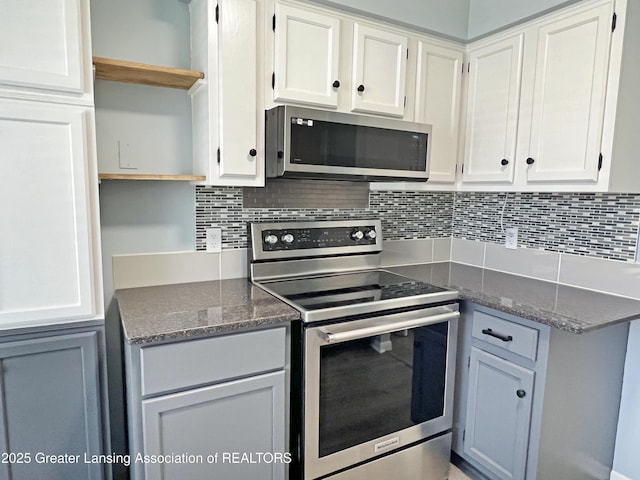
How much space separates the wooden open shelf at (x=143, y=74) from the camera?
4.83ft

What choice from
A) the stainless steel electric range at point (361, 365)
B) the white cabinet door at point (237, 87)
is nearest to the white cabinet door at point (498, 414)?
the stainless steel electric range at point (361, 365)

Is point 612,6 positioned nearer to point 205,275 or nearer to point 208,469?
point 205,275

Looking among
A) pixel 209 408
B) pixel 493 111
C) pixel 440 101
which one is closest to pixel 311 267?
pixel 209 408

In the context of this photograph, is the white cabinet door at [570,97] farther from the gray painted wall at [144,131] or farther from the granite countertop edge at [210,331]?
the gray painted wall at [144,131]

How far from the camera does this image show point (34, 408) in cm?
128

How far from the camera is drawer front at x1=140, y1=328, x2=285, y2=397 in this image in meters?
1.21

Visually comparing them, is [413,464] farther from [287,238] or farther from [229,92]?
[229,92]

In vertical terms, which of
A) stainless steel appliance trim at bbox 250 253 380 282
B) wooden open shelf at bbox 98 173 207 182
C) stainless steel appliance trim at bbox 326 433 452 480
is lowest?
stainless steel appliance trim at bbox 326 433 452 480

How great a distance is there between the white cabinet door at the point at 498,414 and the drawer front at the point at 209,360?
2.94ft

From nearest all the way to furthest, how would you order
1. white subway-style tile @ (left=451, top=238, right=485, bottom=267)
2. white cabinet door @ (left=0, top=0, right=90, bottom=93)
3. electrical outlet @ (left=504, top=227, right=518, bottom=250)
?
white cabinet door @ (left=0, top=0, right=90, bottom=93)
electrical outlet @ (left=504, top=227, right=518, bottom=250)
white subway-style tile @ (left=451, top=238, right=485, bottom=267)

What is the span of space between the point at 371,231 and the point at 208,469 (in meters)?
1.33

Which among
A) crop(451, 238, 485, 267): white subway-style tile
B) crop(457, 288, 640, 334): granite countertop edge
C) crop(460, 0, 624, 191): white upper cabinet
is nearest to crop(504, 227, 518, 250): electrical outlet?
crop(451, 238, 485, 267): white subway-style tile

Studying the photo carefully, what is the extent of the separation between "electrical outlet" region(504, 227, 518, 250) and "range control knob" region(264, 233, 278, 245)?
4.19 ft

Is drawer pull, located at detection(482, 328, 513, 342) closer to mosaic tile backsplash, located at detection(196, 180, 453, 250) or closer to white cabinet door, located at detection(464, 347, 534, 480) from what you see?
white cabinet door, located at detection(464, 347, 534, 480)
